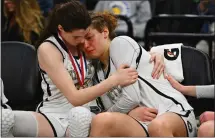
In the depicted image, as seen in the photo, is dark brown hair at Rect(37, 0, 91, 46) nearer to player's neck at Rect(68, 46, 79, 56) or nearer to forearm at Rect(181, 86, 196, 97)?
player's neck at Rect(68, 46, 79, 56)

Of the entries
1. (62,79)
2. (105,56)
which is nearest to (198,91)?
(105,56)

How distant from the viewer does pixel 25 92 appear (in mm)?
4129

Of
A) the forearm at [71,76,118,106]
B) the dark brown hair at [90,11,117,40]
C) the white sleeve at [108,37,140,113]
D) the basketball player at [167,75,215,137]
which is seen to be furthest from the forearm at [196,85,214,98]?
the dark brown hair at [90,11,117,40]

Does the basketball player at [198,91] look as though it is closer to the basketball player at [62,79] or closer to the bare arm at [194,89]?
the bare arm at [194,89]

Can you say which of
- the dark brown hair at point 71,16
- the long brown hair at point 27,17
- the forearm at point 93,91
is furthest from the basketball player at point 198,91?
the long brown hair at point 27,17

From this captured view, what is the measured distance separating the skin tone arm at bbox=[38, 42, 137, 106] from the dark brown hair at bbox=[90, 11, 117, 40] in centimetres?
30

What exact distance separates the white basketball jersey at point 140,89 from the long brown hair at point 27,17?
177 centimetres

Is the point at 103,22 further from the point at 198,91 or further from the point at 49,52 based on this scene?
the point at 198,91

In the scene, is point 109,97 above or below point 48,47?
below

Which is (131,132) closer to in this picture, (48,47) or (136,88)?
(136,88)

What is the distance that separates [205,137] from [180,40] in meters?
2.23

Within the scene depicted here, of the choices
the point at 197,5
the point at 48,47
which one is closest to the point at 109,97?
the point at 48,47

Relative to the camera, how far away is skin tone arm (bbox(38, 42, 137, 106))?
3504mm

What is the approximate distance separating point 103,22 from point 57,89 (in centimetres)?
51
